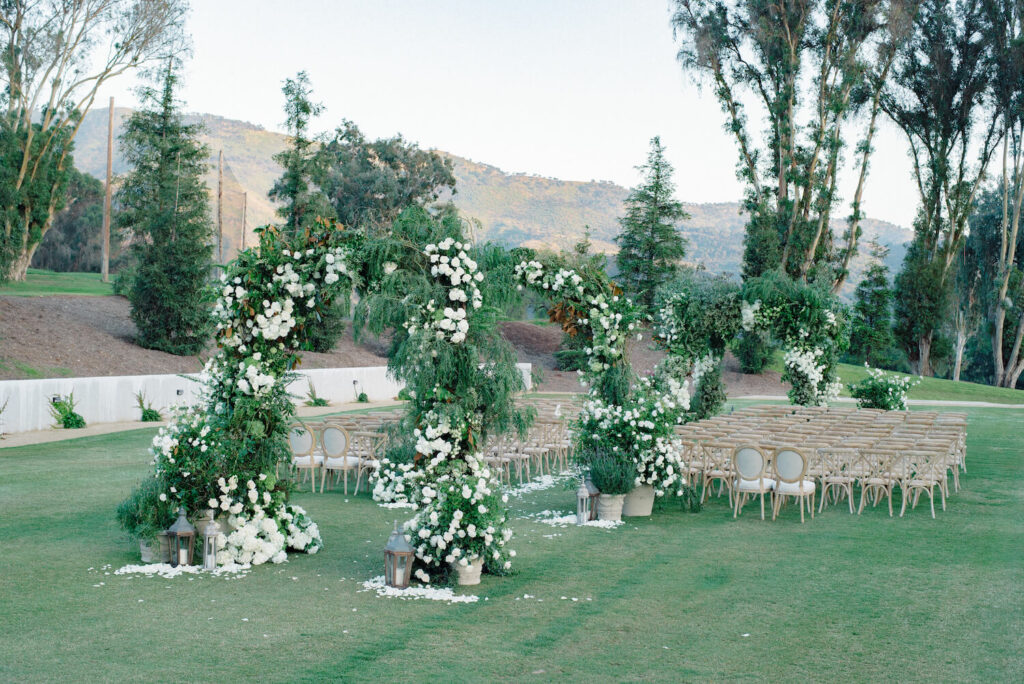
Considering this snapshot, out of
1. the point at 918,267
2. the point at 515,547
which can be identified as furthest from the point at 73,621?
the point at 918,267

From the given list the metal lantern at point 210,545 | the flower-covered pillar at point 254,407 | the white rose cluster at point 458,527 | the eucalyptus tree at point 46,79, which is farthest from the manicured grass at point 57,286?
the white rose cluster at point 458,527

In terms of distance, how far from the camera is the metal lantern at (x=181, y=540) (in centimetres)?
614

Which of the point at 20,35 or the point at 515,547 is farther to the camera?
the point at 20,35

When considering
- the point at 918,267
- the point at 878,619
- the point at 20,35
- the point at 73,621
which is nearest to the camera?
the point at 73,621

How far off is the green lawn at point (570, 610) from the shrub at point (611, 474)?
1.37 ft

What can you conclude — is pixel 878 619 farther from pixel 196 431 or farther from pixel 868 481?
pixel 196 431

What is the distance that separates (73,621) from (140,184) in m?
27.8

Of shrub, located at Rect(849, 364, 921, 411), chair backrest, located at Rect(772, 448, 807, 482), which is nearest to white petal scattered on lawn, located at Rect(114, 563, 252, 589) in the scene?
chair backrest, located at Rect(772, 448, 807, 482)

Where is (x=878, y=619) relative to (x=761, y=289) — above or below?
below

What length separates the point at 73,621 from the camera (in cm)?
488

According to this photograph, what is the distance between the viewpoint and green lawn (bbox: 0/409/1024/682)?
4312 millimetres

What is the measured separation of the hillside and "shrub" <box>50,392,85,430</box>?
3581 inches

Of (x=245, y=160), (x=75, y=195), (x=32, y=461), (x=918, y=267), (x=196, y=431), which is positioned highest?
(x=245, y=160)

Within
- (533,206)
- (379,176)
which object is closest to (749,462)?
(379,176)
